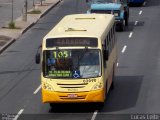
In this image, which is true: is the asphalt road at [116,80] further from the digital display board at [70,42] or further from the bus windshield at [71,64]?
the digital display board at [70,42]

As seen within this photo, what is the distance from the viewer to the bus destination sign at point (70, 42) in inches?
974

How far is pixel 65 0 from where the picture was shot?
63531 millimetres

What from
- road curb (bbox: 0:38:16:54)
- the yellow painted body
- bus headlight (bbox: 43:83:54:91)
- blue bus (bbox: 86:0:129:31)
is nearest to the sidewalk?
road curb (bbox: 0:38:16:54)

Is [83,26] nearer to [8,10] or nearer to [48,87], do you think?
[48,87]

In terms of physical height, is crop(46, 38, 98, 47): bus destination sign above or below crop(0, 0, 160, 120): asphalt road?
above

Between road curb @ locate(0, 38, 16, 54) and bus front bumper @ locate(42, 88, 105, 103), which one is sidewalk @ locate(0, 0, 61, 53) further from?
bus front bumper @ locate(42, 88, 105, 103)

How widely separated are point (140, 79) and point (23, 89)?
194 inches

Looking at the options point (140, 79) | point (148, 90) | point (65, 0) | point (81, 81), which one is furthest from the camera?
point (65, 0)

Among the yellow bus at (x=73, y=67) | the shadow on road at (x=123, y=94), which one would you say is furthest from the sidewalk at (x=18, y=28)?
the yellow bus at (x=73, y=67)

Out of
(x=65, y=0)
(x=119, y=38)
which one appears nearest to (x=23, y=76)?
(x=119, y=38)

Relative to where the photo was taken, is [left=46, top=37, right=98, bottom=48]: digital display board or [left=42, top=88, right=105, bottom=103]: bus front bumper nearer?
[left=42, top=88, right=105, bottom=103]: bus front bumper

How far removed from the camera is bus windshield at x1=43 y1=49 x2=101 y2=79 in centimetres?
2469

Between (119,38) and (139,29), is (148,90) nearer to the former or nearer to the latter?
(119,38)

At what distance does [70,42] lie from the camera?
24.7 m
